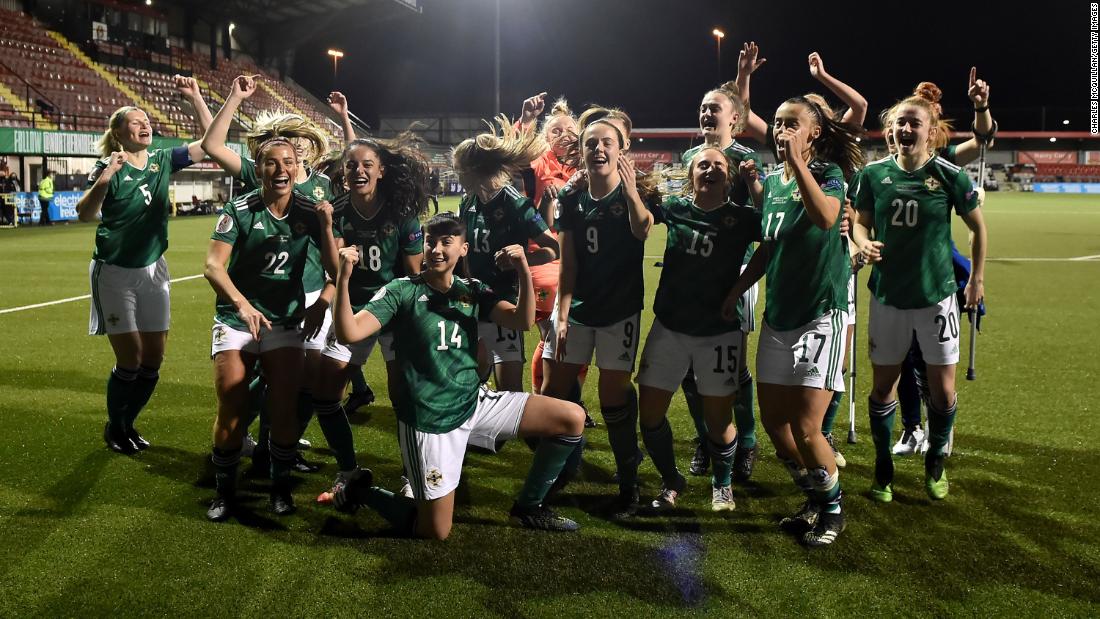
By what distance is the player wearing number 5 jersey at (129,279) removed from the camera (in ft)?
19.0

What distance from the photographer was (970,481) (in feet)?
17.3

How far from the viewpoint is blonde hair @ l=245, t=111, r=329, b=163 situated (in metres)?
5.70

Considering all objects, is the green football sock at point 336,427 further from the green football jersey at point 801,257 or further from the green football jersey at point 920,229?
the green football jersey at point 920,229

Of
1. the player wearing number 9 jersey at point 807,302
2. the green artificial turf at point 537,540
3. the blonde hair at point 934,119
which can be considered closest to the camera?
the green artificial turf at point 537,540

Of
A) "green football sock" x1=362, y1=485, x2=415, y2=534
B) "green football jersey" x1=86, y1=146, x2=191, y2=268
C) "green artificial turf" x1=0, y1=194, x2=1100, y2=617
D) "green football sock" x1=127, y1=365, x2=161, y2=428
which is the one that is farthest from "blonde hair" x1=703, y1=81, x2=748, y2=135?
"green football sock" x1=127, y1=365, x2=161, y2=428

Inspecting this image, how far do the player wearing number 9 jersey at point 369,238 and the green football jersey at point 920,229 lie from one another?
2.60 meters

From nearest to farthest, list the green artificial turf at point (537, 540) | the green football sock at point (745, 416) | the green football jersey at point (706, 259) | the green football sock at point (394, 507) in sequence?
the green artificial turf at point (537, 540) < the green football sock at point (394, 507) < the green football jersey at point (706, 259) < the green football sock at point (745, 416)

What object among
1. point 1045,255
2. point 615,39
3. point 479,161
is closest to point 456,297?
point 479,161

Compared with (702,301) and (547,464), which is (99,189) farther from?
(702,301)

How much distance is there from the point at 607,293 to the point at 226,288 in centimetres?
195

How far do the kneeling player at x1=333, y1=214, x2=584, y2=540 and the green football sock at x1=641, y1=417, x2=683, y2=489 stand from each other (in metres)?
0.47

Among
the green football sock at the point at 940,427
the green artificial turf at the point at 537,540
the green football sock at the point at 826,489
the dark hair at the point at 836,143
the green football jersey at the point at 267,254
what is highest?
the dark hair at the point at 836,143

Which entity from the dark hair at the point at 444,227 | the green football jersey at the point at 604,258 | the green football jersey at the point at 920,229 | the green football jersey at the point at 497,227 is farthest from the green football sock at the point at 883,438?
the dark hair at the point at 444,227

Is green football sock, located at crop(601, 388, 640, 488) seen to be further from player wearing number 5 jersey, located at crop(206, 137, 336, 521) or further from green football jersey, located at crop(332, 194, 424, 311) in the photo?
player wearing number 5 jersey, located at crop(206, 137, 336, 521)
